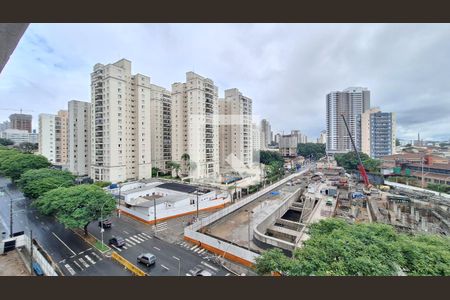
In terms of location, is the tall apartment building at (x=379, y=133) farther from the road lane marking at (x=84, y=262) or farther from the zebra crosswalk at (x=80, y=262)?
the road lane marking at (x=84, y=262)

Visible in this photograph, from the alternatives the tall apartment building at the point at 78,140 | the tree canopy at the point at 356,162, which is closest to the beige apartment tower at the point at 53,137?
the tall apartment building at the point at 78,140

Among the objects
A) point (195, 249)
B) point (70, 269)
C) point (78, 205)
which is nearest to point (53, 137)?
point (78, 205)

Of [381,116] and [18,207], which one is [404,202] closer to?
[381,116]

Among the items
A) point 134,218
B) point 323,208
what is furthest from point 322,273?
point 323,208

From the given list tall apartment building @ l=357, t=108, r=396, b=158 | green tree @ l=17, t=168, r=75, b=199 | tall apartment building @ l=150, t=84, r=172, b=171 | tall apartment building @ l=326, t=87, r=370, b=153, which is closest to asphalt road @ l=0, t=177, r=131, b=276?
green tree @ l=17, t=168, r=75, b=199

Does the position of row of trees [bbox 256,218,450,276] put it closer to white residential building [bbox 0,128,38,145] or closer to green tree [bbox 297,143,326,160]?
green tree [bbox 297,143,326,160]

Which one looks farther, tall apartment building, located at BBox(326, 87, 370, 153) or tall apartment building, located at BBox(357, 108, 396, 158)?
tall apartment building, located at BBox(326, 87, 370, 153)
